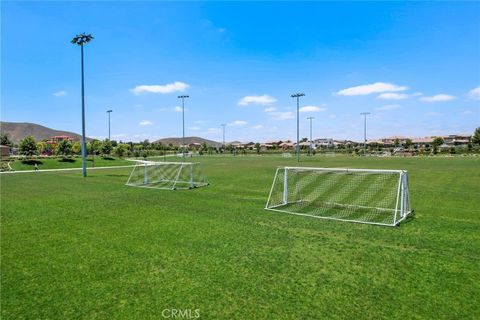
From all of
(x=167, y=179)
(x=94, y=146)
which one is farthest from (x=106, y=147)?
(x=167, y=179)

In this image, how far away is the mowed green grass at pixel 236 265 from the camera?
4.29 metres

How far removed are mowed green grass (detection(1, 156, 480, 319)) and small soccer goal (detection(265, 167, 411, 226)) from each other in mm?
830

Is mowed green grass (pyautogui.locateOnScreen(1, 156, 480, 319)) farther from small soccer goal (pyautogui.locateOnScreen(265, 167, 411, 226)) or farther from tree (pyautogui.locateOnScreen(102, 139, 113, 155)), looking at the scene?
tree (pyautogui.locateOnScreen(102, 139, 113, 155))

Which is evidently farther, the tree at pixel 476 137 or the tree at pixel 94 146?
the tree at pixel 476 137

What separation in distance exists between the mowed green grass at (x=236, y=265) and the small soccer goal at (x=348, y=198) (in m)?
0.83

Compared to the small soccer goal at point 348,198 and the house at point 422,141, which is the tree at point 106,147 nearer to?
the small soccer goal at point 348,198

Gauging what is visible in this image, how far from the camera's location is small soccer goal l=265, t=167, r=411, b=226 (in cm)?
989

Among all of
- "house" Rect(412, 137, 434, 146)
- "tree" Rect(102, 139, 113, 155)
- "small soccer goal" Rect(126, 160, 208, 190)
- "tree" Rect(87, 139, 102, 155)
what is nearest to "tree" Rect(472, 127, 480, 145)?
"house" Rect(412, 137, 434, 146)

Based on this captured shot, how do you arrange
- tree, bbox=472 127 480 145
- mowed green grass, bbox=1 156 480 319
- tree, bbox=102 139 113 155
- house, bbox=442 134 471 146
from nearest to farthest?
mowed green grass, bbox=1 156 480 319 < tree, bbox=102 139 113 155 < tree, bbox=472 127 480 145 < house, bbox=442 134 471 146

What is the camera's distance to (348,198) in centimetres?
1345

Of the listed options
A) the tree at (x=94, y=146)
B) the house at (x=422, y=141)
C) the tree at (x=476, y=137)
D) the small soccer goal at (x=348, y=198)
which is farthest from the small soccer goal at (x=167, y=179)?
the house at (x=422, y=141)

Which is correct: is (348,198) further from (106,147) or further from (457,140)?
(457,140)

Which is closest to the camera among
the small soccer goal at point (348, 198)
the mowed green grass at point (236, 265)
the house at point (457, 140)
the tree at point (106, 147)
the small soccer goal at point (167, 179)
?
the mowed green grass at point (236, 265)

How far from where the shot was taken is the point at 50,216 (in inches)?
401
